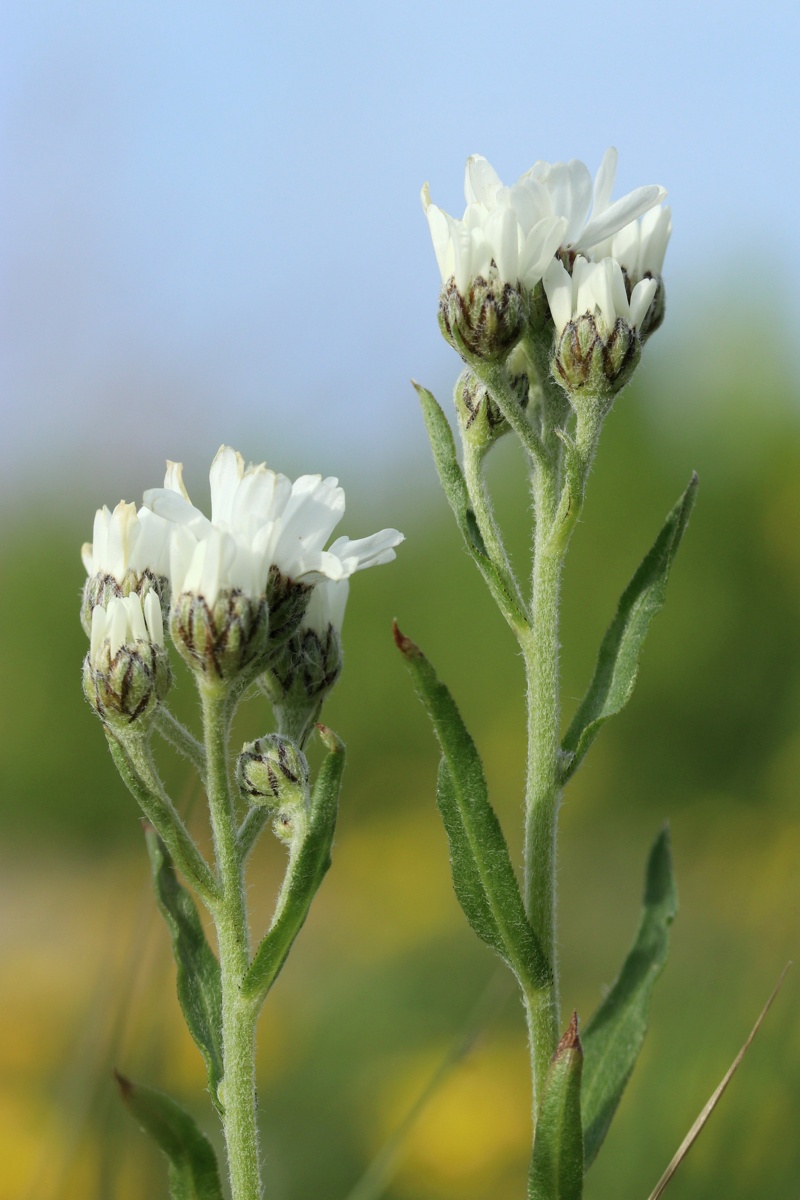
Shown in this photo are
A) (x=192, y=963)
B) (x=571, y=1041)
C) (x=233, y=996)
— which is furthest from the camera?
(x=192, y=963)

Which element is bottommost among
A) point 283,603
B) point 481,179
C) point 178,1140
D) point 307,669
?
point 178,1140

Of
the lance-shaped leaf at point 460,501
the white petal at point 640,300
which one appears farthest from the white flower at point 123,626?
the white petal at point 640,300

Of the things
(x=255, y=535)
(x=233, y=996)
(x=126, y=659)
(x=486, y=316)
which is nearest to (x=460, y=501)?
(x=486, y=316)

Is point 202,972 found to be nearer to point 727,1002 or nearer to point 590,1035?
point 590,1035

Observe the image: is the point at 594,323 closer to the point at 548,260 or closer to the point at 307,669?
the point at 548,260

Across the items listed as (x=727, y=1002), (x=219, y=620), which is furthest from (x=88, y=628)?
(x=727, y=1002)

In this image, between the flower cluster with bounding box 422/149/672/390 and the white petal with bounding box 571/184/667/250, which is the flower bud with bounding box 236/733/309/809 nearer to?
the flower cluster with bounding box 422/149/672/390
